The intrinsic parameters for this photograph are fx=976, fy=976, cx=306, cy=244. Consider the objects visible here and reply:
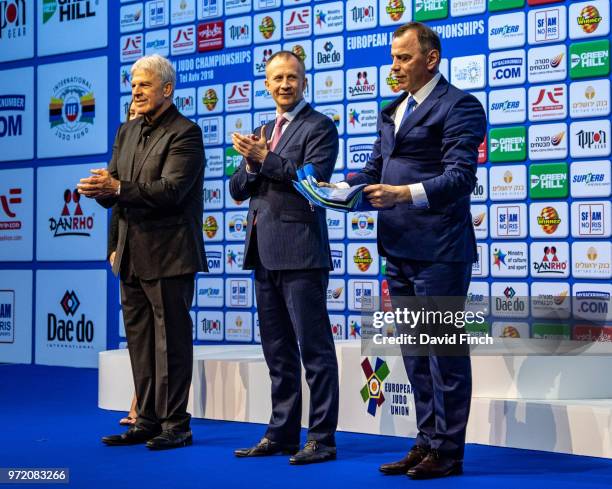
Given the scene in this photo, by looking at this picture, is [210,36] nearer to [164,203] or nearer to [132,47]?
[132,47]

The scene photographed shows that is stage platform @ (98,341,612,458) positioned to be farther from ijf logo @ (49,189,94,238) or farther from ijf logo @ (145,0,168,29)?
ijf logo @ (145,0,168,29)

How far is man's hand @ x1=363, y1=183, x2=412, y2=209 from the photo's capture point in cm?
325

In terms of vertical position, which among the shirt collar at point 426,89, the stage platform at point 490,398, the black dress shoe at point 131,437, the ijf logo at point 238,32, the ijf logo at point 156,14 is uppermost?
the ijf logo at point 156,14

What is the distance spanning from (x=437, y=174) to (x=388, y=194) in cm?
24

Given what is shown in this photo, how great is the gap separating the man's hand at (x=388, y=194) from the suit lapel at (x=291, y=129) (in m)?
0.58

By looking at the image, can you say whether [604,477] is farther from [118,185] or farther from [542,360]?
[118,185]

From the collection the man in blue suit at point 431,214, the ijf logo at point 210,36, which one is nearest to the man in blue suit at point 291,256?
the man in blue suit at point 431,214

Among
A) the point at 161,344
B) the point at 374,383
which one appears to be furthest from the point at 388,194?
the point at 374,383

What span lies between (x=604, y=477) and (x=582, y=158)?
2402 millimetres

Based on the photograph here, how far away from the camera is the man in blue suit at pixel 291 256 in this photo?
365 cm

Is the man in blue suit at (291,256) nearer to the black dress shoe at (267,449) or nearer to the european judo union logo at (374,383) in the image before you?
the black dress shoe at (267,449)

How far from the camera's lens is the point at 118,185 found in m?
3.90

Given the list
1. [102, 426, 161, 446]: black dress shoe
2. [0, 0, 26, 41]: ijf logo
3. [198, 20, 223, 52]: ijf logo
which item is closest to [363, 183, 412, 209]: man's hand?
[102, 426, 161, 446]: black dress shoe

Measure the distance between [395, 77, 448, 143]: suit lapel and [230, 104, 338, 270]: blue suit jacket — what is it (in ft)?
1.17
